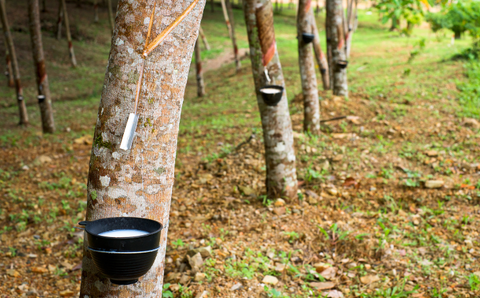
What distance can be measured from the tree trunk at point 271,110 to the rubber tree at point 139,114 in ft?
7.37

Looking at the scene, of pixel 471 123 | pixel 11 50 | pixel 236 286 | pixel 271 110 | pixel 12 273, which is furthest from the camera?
pixel 11 50

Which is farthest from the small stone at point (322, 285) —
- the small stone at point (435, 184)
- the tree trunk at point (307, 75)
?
the tree trunk at point (307, 75)

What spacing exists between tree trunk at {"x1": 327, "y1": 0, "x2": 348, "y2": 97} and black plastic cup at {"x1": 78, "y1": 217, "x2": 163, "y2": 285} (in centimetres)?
595

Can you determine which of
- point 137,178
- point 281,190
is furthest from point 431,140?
point 137,178

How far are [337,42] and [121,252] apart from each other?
20.7ft

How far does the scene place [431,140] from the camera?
5.27m

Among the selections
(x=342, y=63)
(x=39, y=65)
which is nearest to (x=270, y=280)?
Result: (x=342, y=63)

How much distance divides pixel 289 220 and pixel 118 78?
2.44m

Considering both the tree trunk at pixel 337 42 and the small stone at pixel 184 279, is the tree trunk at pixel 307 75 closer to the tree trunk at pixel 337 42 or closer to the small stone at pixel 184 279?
the tree trunk at pixel 337 42

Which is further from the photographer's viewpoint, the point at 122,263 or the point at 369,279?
the point at 369,279

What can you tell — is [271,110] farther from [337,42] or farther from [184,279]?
[337,42]

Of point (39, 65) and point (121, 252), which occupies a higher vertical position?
point (39, 65)

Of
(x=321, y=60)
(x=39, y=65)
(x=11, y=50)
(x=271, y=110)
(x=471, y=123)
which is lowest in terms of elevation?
(x=471, y=123)

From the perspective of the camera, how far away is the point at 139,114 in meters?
1.52
